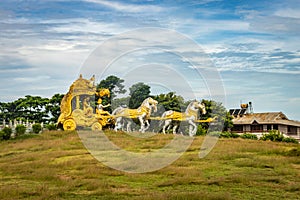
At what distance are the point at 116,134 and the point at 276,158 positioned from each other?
474 inches

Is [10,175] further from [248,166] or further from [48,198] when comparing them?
[248,166]

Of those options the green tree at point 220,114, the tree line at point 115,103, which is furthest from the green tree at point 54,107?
the green tree at point 220,114

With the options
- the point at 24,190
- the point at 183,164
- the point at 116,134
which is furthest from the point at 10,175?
the point at 116,134

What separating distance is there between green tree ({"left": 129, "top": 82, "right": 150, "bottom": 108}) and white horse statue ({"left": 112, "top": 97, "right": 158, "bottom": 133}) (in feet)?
24.8

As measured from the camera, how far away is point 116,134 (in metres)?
28.0

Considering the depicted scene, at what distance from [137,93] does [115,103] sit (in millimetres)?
2595

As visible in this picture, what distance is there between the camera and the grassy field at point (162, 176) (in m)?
12.1

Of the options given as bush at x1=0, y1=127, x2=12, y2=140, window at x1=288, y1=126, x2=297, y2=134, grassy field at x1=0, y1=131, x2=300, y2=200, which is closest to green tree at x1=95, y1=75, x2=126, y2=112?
bush at x1=0, y1=127, x2=12, y2=140

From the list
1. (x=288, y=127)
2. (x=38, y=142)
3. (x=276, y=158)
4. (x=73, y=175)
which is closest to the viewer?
(x=73, y=175)

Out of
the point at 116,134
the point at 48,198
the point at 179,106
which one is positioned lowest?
the point at 48,198

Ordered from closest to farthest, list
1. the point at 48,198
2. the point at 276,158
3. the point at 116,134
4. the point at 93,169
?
the point at 48,198
the point at 93,169
the point at 276,158
the point at 116,134

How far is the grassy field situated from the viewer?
12.1 m

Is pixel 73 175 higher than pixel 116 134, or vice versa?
pixel 116 134

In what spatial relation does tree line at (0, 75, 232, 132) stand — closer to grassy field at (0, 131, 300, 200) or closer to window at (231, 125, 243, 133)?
window at (231, 125, 243, 133)
